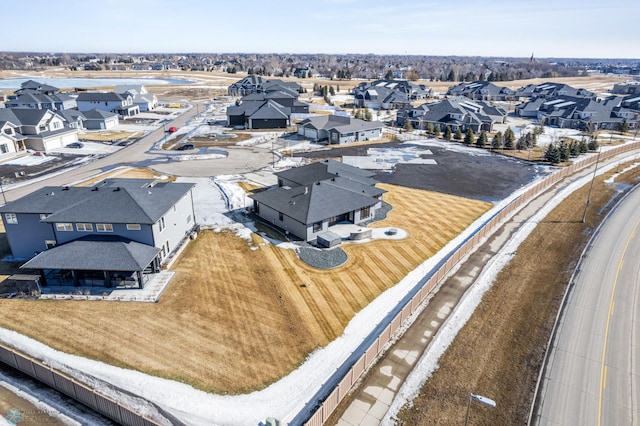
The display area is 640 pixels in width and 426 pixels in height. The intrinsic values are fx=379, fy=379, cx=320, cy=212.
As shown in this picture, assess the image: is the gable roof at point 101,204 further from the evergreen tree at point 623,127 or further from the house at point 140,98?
the evergreen tree at point 623,127

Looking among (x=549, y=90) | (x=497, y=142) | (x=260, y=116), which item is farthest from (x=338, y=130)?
(x=549, y=90)

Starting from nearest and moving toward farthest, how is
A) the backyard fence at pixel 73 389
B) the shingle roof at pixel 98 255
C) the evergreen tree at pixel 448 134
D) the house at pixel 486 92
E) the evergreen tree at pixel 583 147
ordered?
the backyard fence at pixel 73 389 < the shingle roof at pixel 98 255 < the evergreen tree at pixel 583 147 < the evergreen tree at pixel 448 134 < the house at pixel 486 92

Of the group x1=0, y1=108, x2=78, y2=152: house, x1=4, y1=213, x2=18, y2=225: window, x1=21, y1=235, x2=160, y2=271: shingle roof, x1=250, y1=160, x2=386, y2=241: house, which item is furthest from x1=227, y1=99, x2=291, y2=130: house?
x1=21, y1=235, x2=160, y2=271: shingle roof

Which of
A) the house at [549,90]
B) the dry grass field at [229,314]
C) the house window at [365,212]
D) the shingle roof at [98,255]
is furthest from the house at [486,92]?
the shingle roof at [98,255]

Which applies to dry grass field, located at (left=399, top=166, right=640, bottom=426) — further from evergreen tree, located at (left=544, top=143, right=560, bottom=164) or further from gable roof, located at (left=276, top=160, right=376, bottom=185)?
evergreen tree, located at (left=544, top=143, right=560, bottom=164)

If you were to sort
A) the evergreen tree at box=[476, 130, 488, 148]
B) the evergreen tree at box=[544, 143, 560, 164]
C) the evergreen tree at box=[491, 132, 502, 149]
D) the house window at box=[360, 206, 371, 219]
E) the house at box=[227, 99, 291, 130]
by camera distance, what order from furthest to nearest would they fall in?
the house at box=[227, 99, 291, 130] < the evergreen tree at box=[476, 130, 488, 148] < the evergreen tree at box=[491, 132, 502, 149] < the evergreen tree at box=[544, 143, 560, 164] < the house window at box=[360, 206, 371, 219]

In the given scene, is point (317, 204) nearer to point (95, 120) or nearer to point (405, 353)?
point (405, 353)
